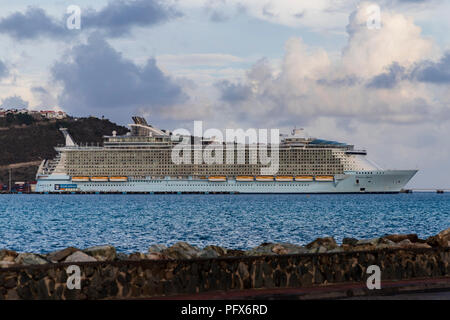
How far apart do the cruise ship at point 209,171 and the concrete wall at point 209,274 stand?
101057mm

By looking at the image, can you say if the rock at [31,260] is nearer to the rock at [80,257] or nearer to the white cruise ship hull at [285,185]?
the rock at [80,257]

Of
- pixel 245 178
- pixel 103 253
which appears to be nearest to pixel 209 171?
pixel 245 178

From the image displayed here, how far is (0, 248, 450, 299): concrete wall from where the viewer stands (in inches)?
438

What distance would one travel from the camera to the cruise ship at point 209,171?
→ 116 metres

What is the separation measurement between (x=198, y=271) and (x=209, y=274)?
20 centimetres

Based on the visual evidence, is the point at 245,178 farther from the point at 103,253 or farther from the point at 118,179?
the point at 103,253

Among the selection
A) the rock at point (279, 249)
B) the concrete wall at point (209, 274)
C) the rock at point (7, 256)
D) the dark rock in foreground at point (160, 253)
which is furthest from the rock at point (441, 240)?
the rock at point (7, 256)

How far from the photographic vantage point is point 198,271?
12070 millimetres

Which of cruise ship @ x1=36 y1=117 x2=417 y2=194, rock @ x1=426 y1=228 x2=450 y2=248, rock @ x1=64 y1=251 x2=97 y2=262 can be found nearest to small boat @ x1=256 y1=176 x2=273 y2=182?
cruise ship @ x1=36 y1=117 x2=417 y2=194

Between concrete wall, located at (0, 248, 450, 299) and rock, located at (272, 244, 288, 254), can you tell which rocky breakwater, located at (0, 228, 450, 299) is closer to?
concrete wall, located at (0, 248, 450, 299)

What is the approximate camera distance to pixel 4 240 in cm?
3572
